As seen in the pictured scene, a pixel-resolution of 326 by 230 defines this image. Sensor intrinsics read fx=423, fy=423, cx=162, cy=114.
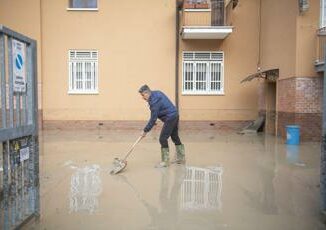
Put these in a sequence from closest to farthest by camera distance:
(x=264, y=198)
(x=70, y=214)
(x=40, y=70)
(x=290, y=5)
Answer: (x=70, y=214), (x=264, y=198), (x=290, y=5), (x=40, y=70)

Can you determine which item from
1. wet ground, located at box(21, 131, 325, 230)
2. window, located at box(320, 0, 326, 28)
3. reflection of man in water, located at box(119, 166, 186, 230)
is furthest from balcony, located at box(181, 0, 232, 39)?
reflection of man in water, located at box(119, 166, 186, 230)

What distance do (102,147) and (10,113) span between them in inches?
306

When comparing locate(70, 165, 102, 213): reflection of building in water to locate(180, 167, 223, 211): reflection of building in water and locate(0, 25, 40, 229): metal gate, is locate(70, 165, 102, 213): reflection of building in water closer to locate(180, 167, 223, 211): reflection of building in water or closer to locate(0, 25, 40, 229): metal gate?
locate(0, 25, 40, 229): metal gate

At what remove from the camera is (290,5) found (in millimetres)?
13688

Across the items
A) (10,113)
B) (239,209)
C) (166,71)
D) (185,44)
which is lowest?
(239,209)

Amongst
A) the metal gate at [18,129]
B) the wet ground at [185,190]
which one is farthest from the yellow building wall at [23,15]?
the metal gate at [18,129]

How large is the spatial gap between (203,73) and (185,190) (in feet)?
36.1

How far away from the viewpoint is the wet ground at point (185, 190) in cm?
529

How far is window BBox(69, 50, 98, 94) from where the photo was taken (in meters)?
17.2

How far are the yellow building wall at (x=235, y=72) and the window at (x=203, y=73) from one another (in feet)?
0.70

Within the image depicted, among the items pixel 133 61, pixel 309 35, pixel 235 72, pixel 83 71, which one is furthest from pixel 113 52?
pixel 309 35

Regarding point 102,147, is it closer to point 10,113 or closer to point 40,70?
point 40,70

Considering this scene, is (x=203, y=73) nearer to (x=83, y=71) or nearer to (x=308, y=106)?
(x=83, y=71)

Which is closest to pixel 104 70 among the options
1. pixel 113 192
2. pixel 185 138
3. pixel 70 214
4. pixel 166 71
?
pixel 166 71
